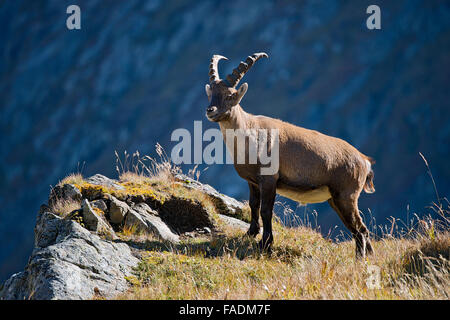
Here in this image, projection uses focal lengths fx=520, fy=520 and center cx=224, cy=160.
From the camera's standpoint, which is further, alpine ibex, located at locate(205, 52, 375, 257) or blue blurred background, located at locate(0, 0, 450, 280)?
blue blurred background, located at locate(0, 0, 450, 280)

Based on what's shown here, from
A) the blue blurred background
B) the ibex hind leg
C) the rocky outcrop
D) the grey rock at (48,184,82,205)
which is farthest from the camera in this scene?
the blue blurred background

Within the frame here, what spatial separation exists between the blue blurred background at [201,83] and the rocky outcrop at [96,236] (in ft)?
339

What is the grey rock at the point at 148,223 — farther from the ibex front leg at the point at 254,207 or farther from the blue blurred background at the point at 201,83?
the blue blurred background at the point at 201,83

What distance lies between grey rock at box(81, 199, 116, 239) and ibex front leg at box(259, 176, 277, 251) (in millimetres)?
2649

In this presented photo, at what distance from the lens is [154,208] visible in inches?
409

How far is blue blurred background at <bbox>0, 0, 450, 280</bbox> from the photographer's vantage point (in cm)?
13412

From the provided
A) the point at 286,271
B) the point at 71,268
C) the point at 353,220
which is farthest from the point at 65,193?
the point at 353,220

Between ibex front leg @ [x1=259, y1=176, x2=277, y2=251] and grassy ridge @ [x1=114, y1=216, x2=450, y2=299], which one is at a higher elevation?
ibex front leg @ [x1=259, y1=176, x2=277, y2=251]

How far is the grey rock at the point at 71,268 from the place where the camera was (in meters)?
6.50

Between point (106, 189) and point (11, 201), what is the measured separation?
134m

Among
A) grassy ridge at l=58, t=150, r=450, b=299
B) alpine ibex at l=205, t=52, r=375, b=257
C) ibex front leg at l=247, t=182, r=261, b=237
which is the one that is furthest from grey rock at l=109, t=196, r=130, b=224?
ibex front leg at l=247, t=182, r=261, b=237

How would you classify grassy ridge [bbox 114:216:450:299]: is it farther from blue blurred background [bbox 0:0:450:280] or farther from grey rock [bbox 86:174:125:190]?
blue blurred background [bbox 0:0:450:280]

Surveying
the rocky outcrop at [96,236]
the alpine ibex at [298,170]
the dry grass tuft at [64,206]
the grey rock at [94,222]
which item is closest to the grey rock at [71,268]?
the rocky outcrop at [96,236]

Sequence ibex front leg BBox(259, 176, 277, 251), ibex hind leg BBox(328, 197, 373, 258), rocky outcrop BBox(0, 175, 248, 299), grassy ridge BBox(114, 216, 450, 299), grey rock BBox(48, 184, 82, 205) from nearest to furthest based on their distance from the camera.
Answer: grassy ridge BBox(114, 216, 450, 299), rocky outcrop BBox(0, 175, 248, 299), ibex front leg BBox(259, 176, 277, 251), ibex hind leg BBox(328, 197, 373, 258), grey rock BBox(48, 184, 82, 205)
